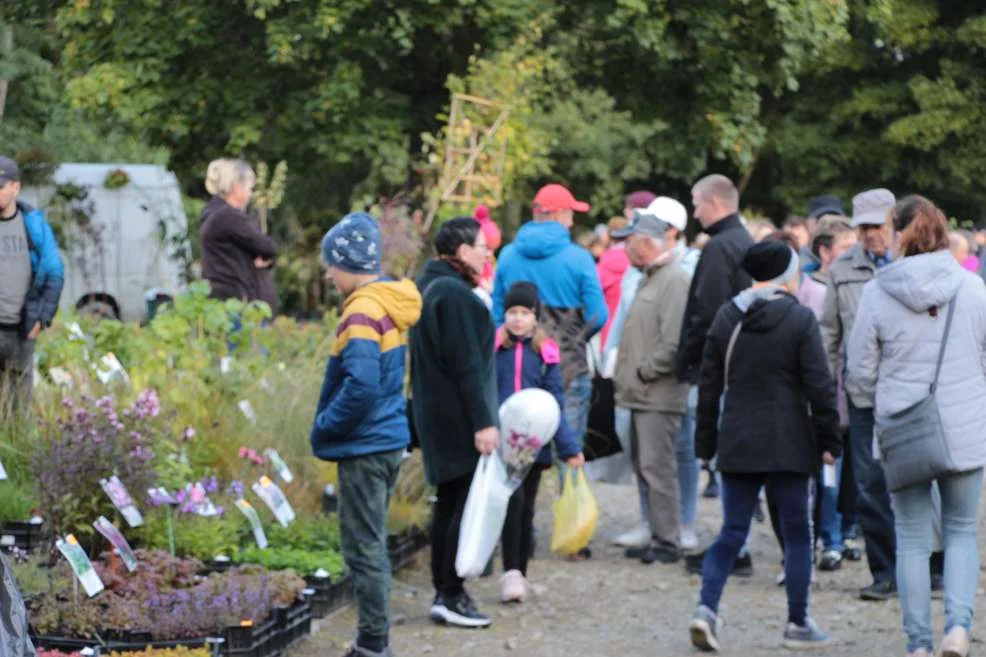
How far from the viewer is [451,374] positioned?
844 centimetres

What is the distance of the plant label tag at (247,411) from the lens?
32.6 feet

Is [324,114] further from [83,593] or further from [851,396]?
[83,593]

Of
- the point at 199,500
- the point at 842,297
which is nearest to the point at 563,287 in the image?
the point at 842,297

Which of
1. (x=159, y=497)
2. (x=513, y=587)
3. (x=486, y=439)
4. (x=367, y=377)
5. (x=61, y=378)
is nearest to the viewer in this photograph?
(x=367, y=377)

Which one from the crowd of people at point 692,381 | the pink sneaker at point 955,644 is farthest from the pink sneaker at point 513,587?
the pink sneaker at point 955,644

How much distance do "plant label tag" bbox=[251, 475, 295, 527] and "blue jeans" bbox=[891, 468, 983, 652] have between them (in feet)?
9.32

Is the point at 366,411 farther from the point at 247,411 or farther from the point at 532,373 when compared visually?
the point at 247,411

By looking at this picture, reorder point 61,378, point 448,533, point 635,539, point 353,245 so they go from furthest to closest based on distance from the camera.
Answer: point 635,539 → point 61,378 → point 448,533 → point 353,245

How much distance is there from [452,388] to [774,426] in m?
1.49

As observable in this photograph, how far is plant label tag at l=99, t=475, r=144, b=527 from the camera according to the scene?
7844 mm

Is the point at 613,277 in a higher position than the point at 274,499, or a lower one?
higher

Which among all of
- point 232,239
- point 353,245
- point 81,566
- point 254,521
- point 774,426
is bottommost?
point 254,521

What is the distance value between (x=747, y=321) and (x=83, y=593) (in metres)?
3.12

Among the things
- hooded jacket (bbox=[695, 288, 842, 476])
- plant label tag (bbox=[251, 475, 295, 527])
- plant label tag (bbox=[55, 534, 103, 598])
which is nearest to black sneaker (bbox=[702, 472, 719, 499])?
hooded jacket (bbox=[695, 288, 842, 476])
